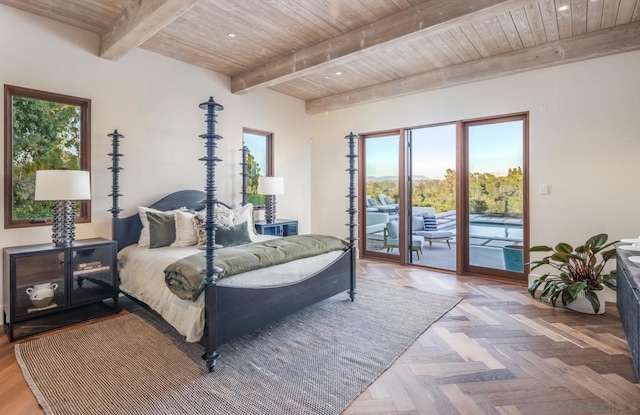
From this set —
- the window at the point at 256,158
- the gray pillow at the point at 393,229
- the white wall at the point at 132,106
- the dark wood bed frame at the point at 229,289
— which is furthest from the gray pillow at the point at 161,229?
the gray pillow at the point at 393,229

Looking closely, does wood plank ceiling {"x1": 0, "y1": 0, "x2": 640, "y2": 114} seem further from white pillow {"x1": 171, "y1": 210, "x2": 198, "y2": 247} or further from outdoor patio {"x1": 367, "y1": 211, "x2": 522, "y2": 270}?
outdoor patio {"x1": 367, "y1": 211, "x2": 522, "y2": 270}

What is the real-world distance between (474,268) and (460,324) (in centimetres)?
201

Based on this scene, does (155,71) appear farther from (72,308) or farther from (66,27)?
(72,308)

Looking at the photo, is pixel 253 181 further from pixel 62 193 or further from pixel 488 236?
pixel 488 236

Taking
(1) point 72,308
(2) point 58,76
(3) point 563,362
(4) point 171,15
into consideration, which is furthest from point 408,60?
(1) point 72,308

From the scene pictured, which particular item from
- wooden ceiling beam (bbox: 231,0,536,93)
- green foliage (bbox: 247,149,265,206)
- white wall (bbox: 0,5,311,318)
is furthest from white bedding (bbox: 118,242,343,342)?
wooden ceiling beam (bbox: 231,0,536,93)

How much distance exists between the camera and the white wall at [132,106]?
10.6ft

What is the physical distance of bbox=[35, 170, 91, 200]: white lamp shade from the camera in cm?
292

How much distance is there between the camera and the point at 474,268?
15.8ft

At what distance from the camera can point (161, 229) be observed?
365 centimetres

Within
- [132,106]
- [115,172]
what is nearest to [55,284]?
[115,172]

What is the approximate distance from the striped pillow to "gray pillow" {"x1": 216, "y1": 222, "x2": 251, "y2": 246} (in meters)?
3.19

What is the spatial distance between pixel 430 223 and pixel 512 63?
8.61 ft

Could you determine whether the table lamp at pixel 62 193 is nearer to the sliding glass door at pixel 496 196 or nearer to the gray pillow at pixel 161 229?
the gray pillow at pixel 161 229
